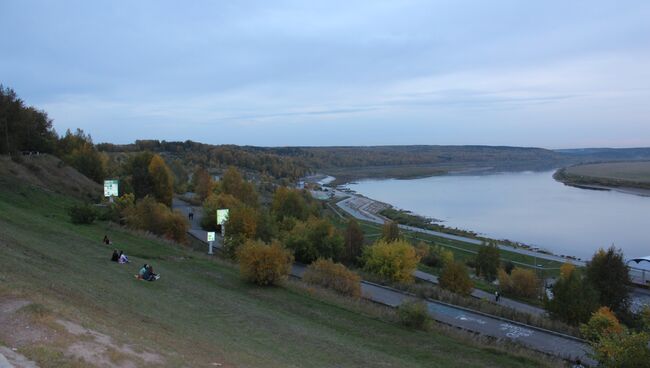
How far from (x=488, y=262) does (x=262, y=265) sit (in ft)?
72.3

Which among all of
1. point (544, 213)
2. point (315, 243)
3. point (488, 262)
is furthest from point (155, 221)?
point (544, 213)

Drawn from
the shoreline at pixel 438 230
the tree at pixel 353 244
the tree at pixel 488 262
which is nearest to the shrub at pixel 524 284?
the tree at pixel 488 262

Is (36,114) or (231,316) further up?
(36,114)

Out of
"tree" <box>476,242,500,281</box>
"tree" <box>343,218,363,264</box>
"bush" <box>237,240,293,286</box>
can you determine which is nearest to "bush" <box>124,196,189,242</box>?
"tree" <box>343,218,363,264</box>

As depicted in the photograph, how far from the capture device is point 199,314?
14.2m

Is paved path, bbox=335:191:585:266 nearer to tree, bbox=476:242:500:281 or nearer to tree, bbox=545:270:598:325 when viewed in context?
tree, bbox=476:242:500:281

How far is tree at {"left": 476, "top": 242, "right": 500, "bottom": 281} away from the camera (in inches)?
1446

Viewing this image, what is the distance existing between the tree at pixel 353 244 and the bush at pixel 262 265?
15.5 metres

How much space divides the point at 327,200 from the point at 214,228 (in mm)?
51775

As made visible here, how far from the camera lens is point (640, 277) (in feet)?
125

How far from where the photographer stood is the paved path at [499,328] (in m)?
17.4

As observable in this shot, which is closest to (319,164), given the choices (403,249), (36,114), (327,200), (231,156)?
(231,156)

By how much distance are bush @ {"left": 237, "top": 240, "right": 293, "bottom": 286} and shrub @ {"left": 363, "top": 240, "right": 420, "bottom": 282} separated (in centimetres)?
1037

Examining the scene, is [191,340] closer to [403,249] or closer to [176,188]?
[403,249]
